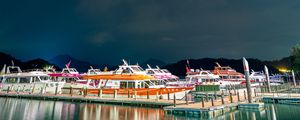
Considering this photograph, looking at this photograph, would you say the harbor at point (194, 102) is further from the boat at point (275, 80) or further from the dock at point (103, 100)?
the boat at point (275, 80)

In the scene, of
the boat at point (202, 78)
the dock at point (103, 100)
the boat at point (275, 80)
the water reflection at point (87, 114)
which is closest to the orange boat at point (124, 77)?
the dock at point (103, 100)

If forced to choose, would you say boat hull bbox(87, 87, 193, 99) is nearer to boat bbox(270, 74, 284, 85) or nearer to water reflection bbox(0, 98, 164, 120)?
water reflection bbox(0, 98, 164, 120)

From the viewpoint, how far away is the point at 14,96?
1372 inches

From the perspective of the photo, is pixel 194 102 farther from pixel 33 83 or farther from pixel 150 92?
pixel 33 83

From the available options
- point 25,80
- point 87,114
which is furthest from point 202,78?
point 25,80

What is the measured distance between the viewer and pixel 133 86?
27359 mm

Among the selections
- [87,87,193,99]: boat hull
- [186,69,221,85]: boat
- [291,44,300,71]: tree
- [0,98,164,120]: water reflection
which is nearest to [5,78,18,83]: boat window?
[0,98,164,120]: water reflection

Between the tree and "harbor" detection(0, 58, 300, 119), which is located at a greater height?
the tree

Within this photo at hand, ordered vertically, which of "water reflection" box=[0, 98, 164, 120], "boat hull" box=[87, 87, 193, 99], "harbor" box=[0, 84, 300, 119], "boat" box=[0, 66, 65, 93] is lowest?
"water reflection" box=[0, 98, 164, 120]

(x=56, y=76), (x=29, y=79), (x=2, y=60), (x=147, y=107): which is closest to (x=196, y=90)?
(x=147, y=107)

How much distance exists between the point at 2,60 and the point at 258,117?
148211 mm

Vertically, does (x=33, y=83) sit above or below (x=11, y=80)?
below

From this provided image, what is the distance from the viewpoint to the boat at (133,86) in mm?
26453

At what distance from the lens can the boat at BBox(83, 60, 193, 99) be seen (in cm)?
2645
